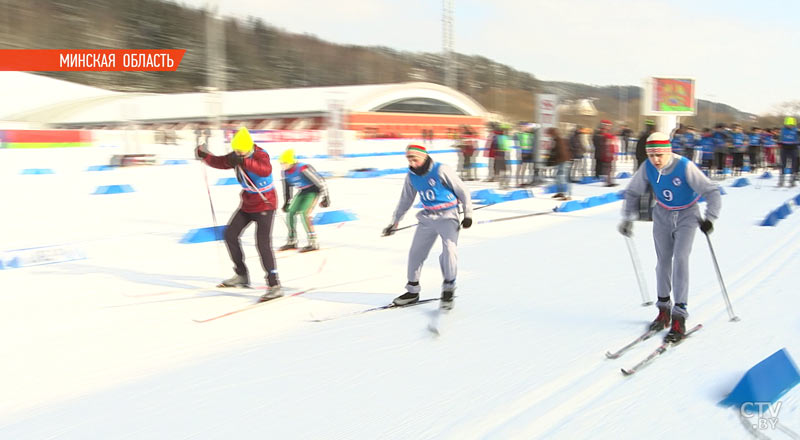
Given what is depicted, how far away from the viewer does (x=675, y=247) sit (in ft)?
14.1

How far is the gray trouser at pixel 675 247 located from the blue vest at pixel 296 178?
15.5 feet

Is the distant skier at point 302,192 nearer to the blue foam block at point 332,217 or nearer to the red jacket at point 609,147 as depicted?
the blue foam block at point 332,217

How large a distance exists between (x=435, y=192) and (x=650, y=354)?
1.99 metres

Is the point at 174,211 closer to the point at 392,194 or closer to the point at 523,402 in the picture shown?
the point at 392,194

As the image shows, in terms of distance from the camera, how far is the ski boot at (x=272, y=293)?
563 centimetres

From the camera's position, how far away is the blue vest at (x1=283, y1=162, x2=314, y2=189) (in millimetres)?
8061

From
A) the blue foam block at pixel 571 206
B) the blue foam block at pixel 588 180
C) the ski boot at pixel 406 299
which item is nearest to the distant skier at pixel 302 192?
Answer: the ski boot at pixel 406 299

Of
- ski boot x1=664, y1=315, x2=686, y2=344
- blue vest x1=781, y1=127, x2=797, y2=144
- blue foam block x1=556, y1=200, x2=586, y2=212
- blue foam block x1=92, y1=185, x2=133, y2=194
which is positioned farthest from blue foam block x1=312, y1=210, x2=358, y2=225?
blue vest x1=781, y1=127, x2=797, y2=144

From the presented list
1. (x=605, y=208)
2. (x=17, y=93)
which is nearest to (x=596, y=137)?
(x=605, y=208)

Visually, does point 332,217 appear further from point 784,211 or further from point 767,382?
point 767,382

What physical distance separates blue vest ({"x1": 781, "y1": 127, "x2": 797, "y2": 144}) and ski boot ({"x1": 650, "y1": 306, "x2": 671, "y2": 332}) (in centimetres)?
1114

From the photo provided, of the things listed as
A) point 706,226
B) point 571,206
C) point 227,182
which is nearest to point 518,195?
point 571,206

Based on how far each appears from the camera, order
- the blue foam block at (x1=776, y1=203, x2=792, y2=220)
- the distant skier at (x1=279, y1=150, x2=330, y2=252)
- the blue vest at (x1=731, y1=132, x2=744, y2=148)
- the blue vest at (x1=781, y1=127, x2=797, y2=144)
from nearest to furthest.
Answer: the distant skier at (x1=279, y1=150, x2=330, y2=252), the blue foam block at (x1=776, y1=203, x2=792, y2=220), the blue vest at (x1=781, y1=127, x2=797, y2=144), the blue vest at (x1=731, y1=132, x2=744, y2=148)

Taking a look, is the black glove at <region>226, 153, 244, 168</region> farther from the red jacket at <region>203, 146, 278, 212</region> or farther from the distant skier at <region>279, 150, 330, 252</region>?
the distant skier at <region>279, 150, 330, 252</region>
